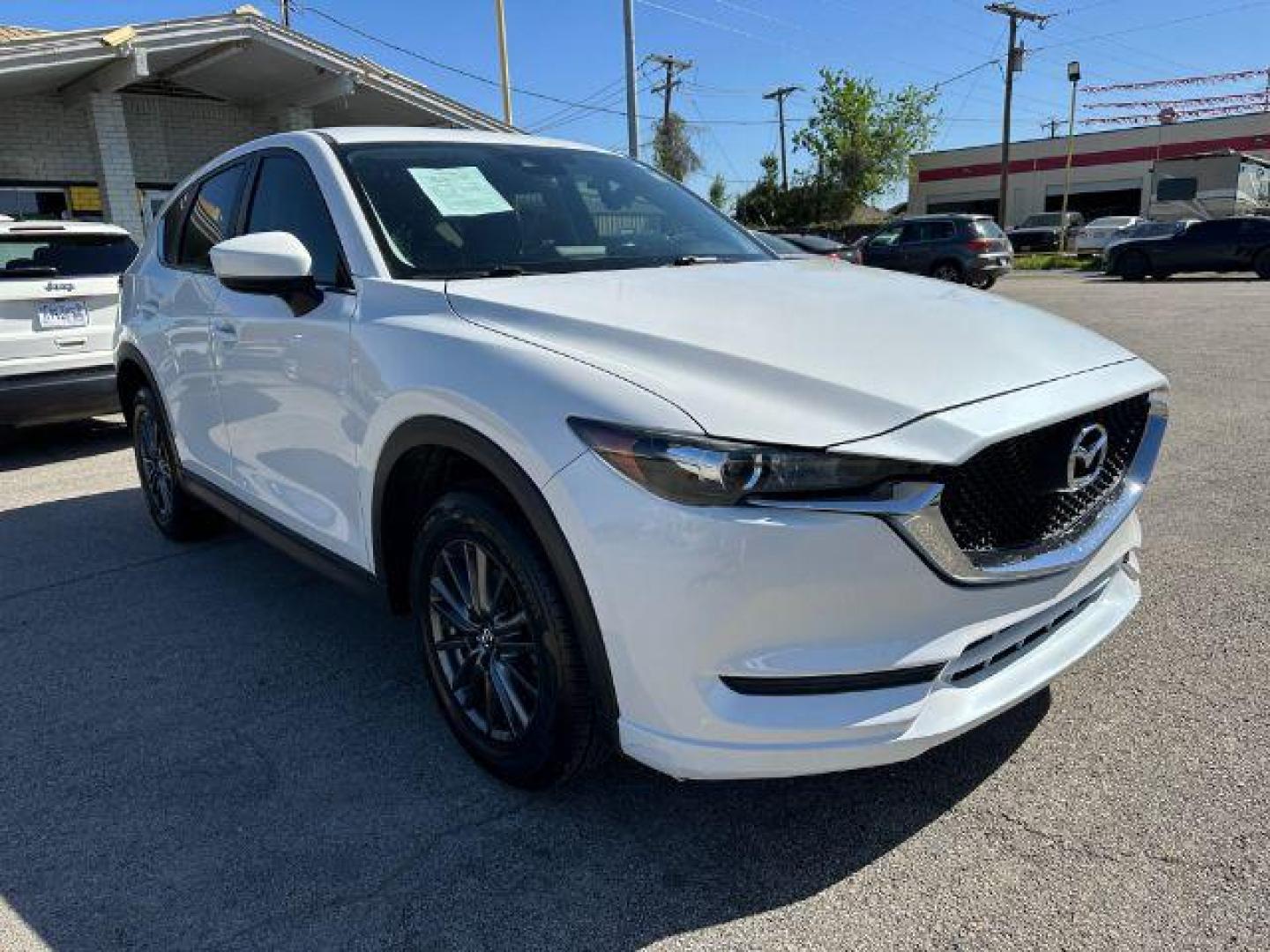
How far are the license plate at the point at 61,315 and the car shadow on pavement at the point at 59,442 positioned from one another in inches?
40.6

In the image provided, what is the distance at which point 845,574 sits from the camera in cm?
198

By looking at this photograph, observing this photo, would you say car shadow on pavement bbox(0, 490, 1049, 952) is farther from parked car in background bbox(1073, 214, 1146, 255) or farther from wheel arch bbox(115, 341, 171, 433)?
parked car in background bbox(1073, 214, 1146, 255)

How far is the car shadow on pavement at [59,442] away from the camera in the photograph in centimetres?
729

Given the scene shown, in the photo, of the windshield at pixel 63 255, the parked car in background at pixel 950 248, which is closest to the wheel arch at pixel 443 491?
the windshield at pixel 63 255

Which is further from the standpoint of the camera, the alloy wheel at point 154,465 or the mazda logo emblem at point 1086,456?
the alloy wheel at point 154,465

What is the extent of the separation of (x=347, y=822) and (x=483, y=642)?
59 centimetres

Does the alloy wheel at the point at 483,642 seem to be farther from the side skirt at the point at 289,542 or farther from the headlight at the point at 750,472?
the headlight at the point at 750,472

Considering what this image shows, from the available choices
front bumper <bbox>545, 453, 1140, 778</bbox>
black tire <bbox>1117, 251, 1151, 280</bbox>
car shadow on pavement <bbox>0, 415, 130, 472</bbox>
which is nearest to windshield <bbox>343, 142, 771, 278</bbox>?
front bumper <bbox>545, 453, 1140, 778</bbox>

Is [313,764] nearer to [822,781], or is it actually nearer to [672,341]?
[822,781]

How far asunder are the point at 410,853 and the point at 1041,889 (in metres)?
1.50

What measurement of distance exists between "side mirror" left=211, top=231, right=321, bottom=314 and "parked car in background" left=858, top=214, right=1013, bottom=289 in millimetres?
19303

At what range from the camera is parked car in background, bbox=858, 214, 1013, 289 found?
70.4ft

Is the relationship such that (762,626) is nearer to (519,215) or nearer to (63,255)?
(519,215)

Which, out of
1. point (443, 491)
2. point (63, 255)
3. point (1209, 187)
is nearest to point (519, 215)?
point (443, 491)
